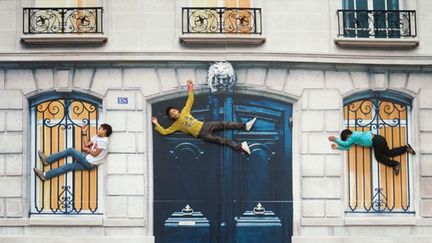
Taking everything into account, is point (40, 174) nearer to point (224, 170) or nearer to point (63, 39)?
point (63, 39)

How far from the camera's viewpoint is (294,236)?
12875mm

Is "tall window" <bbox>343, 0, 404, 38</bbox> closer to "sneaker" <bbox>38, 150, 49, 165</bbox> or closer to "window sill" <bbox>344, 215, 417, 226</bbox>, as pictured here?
"window sill" <bbox>344, 215, 417, 226</bbox>

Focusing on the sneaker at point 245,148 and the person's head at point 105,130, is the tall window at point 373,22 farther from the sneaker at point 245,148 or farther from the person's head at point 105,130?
the person's head at point 105,130

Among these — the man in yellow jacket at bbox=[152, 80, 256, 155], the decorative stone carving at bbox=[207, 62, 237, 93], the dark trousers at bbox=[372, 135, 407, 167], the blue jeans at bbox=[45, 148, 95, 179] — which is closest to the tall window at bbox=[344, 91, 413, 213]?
the dark trousers at bbox=[372, 135, 407, 167]

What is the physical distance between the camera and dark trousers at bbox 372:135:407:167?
13.0 m

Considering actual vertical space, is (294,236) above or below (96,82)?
below

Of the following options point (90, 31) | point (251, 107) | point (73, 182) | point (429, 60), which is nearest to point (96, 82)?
point (90, 31)

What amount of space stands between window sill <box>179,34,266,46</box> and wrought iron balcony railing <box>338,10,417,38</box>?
158 cm

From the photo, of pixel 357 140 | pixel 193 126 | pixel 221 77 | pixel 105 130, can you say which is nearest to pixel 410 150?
pixel 357 140

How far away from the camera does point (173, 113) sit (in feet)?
42.1

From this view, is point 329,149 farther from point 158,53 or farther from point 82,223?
point 82,223

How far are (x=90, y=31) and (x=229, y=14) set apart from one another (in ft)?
7.59

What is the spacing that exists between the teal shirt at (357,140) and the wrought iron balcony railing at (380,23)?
1653 millimetres

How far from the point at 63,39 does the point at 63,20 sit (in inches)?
15.5
